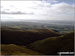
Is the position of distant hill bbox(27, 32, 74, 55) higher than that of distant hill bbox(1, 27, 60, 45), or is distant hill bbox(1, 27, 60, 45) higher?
distant hill bbox(1, 27, 60, 45)

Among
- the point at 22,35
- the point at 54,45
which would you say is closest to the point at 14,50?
the point at 22,35

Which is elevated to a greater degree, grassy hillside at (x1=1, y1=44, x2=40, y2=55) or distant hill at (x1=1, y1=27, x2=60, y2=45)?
distant hill at (x1=1, y1=27, x2=60, y2=45)

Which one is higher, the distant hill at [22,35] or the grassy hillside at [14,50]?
the distant hill at [22,35]

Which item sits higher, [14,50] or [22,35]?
[22,35]

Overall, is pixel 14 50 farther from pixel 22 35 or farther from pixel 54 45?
pixel 54 45
